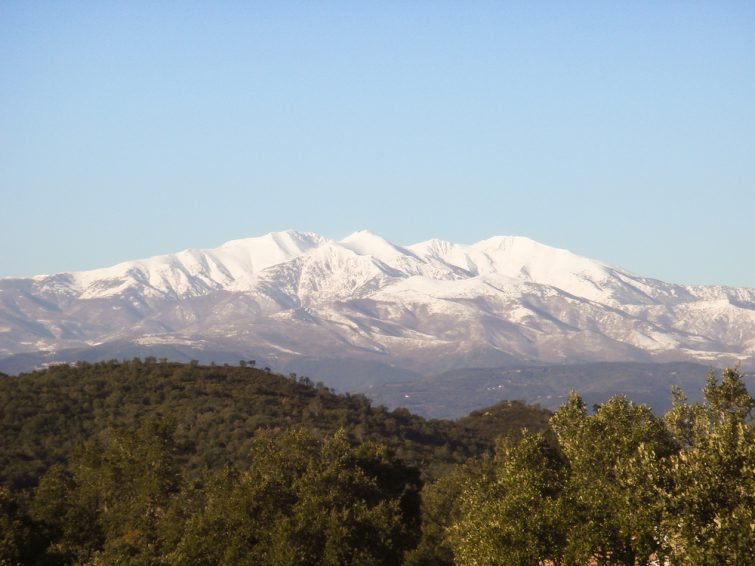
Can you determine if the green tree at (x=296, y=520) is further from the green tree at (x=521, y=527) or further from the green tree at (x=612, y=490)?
the green tree at (x=612, y=490)

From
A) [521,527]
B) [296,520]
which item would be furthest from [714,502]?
[296,520]

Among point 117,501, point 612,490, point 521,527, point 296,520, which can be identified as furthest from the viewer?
point 117,501

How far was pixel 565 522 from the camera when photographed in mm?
57844

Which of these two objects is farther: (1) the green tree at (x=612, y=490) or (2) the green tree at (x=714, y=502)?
(1) the green tree at (x=612, y=490)

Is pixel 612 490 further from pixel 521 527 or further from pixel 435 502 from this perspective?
pixel 435 502

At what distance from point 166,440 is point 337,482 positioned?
33.5 meters

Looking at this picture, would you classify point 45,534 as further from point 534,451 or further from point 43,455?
point 43,455

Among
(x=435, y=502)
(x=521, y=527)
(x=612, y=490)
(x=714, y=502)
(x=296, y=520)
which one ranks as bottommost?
(x=435, y=502)

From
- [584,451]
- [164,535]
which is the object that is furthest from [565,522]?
[164,535]

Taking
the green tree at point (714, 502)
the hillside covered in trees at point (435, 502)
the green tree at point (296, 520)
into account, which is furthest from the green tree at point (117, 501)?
the green tree at point (714, 502)

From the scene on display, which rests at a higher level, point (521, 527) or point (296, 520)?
point (521, 527)

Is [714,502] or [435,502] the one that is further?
[435,502]

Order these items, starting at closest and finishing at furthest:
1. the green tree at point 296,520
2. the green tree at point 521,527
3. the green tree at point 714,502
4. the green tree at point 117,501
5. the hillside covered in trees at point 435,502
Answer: the green tree at point 714,502, the hillside covered in trees at point 435,502, the green tree at point 521,527, the green tree at point 296,520, the green tree at point 117,501

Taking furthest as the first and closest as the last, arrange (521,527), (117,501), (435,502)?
(117,501) < (435,502) < (521,527)
